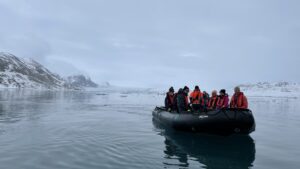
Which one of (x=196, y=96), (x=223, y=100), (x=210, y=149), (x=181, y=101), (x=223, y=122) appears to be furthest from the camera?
(x=196, y=96)

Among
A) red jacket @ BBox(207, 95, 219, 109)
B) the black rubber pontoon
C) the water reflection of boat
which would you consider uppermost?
red jacket @ BBox(207, 95, 219, 109)

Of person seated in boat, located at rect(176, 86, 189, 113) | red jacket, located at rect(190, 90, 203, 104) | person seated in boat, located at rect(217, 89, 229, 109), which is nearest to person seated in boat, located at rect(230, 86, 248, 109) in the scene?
person seated in boat, located at rect(217, 89, 229, 109)

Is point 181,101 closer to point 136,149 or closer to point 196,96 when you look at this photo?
point 196,96

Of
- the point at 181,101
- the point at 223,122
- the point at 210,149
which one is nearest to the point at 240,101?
the point at 223,122

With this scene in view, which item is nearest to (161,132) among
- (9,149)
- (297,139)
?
(297,139)

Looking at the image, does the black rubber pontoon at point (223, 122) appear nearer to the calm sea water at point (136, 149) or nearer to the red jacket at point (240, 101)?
the calm sea water at point (136, 149)

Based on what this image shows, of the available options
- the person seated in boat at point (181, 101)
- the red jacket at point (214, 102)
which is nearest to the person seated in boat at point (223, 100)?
the red jacket at point (214, 102)

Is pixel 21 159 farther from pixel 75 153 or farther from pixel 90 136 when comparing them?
pixel 90 136

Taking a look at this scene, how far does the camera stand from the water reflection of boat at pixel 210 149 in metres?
9.74

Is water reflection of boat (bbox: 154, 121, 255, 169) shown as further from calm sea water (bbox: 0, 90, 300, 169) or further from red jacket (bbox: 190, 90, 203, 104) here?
red jacket (bbox: 190, 90, 203, 104)

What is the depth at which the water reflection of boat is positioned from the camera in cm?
974

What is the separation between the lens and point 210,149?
11859 millimetres

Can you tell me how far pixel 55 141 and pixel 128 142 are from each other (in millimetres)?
3068

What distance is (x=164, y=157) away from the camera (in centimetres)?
1016
